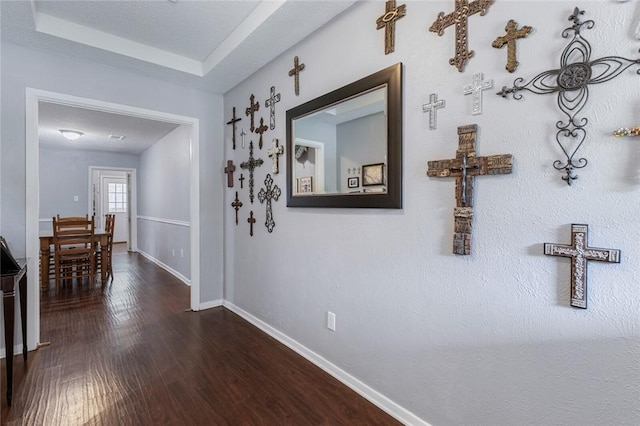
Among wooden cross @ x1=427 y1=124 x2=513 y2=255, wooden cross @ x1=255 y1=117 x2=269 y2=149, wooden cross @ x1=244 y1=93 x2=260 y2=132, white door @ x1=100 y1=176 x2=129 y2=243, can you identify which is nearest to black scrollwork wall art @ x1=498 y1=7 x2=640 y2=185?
wooden cross @ x1=427 y1=124 x2=513 y2=255

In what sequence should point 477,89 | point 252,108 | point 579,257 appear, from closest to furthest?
1. point 579,257
2. point 477,89
3. point 252,108

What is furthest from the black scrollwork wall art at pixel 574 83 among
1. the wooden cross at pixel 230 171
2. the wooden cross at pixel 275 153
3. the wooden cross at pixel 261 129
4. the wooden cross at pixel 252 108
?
the wooden cross at pixel 230 171

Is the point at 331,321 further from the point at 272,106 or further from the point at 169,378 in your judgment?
the point at 272,106

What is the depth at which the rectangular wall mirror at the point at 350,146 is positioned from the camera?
1699 millimetres

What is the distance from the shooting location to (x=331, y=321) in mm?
2135

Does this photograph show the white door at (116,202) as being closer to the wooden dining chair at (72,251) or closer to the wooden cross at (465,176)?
the wooden dining chair at (72,251)

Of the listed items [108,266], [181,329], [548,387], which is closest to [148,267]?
[108,266]

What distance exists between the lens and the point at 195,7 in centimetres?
216

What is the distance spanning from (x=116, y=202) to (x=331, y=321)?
347 inches

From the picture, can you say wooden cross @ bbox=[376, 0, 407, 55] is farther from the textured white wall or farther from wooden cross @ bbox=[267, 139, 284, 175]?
wooden cross @ bbox=[267, 139, 284, 175]

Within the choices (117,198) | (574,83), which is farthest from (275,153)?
(117,198)

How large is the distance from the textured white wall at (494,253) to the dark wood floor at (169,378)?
13.1 inches

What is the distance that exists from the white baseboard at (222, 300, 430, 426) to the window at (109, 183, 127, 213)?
7.73m

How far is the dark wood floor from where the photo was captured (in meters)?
1.71
